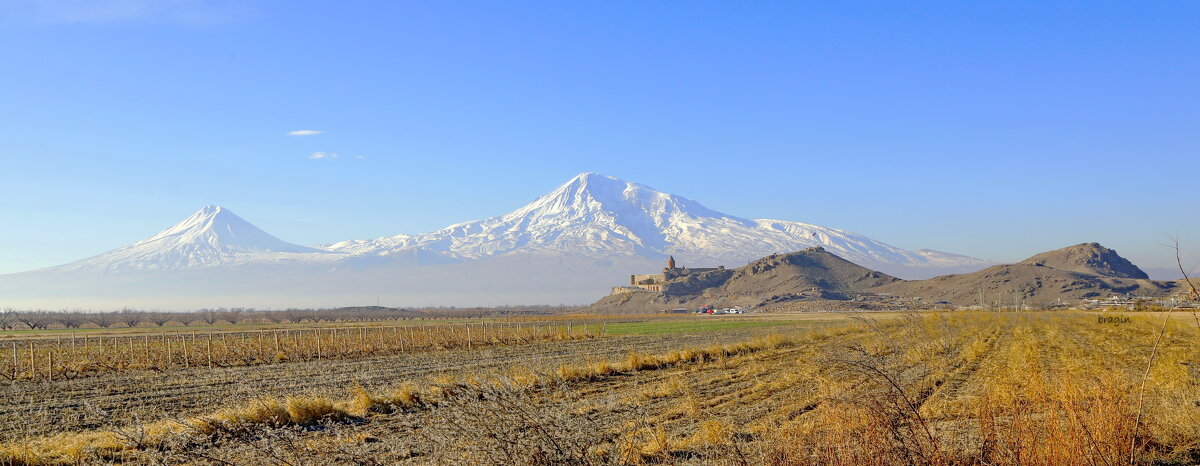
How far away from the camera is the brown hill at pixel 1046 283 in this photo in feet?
386

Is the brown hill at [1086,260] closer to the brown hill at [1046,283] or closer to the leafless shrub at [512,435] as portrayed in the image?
the brown hill at [1046,283]

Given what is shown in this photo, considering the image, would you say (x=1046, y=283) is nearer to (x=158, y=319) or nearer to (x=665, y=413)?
(x=665, y=413)

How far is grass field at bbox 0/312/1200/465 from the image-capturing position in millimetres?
6605

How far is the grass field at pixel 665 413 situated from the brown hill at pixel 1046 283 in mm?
100003

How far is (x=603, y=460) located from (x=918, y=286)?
14711 centimetres

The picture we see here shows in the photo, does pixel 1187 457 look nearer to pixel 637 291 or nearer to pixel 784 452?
pixel 784 452

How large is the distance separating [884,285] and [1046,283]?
31.9 m

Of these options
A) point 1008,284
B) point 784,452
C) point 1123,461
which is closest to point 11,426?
point 784,452

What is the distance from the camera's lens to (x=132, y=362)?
28.4 meters

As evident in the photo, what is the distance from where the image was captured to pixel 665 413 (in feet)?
42.7

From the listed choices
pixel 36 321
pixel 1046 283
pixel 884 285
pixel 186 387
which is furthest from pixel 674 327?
pixel 884 285

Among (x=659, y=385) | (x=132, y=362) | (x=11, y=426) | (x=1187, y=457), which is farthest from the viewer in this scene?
(x=132, y=362)

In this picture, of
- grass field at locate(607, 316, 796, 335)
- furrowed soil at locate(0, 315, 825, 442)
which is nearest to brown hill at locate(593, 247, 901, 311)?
grass field at locate(607, 316, 796, 335)

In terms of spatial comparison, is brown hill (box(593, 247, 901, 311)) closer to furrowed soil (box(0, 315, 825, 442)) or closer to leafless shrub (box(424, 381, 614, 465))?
furrowed soil (box(0, 315, 825, 442))
